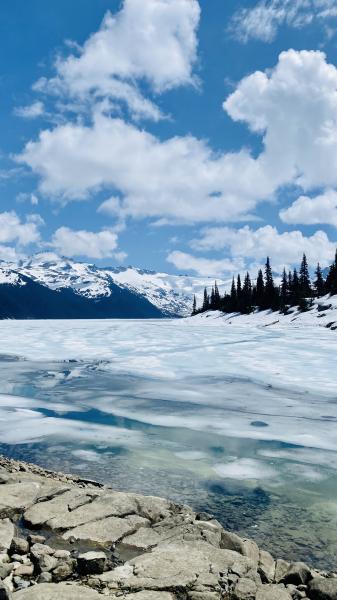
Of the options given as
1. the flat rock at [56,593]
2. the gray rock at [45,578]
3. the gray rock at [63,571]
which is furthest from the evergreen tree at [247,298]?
the flat rock at [56,593]

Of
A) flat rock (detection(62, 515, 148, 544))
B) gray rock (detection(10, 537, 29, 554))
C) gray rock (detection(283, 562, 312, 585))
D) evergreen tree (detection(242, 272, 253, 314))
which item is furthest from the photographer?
evergreen tree (detection(242, 272, 253, 314))

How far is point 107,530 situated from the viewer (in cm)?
787

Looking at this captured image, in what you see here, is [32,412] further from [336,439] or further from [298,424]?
[336,439]

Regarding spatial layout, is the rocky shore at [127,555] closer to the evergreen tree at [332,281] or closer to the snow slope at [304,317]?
the snow slope at [304,317]

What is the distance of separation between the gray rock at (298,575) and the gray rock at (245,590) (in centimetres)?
73

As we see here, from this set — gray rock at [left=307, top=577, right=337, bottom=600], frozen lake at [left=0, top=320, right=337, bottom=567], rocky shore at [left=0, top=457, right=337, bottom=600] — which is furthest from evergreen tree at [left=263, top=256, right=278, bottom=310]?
gray rock at [left=307, top=577, right=337, bottom=600]

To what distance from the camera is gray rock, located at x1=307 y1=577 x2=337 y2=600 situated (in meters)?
6.31

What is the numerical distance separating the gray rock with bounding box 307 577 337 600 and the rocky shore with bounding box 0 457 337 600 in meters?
0.01

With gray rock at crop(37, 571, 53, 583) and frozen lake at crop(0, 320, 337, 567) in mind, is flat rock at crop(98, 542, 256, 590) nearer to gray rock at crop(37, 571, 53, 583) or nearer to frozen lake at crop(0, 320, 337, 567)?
gray rock at crop(37, 571, 53, 583)

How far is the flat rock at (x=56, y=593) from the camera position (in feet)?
18.5

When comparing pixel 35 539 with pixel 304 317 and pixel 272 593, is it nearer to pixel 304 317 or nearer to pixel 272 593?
pixel 272 593

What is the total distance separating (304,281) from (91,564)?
382 feet

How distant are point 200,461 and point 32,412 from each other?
8144 mm

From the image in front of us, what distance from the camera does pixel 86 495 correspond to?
921 centimetres
